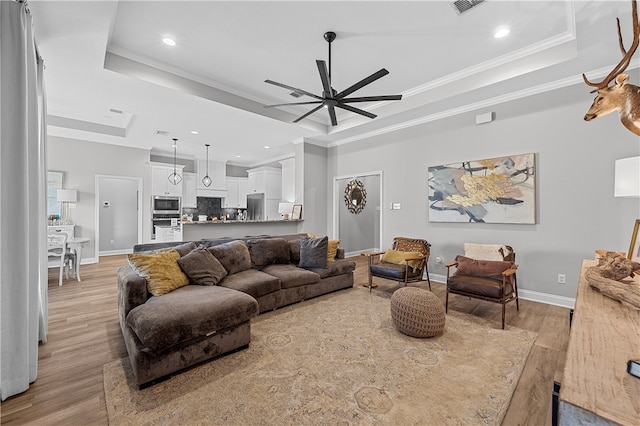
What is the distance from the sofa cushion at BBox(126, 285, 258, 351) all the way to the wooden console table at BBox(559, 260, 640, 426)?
2.12m

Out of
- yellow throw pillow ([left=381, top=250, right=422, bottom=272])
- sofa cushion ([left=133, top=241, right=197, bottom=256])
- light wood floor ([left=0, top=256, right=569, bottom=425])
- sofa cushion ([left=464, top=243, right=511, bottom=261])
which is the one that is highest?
sofa cushion ([left=133, top=241, right=197, bottom=256])

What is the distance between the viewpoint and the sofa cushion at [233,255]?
3.42m

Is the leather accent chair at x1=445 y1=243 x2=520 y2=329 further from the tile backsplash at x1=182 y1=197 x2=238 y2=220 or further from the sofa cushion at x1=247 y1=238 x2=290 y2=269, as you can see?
the tile backsplash at x1=182 y1=197 x2=238 y2=220

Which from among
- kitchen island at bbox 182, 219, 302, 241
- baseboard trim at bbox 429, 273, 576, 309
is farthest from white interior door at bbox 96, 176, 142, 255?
baseboard trim at bbox 429, 273, 576, 309

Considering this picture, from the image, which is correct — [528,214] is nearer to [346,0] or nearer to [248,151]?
[346,0]

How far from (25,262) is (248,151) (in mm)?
5895

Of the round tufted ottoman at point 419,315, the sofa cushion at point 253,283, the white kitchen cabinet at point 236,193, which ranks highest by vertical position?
the white kitchen cabinet at point 236,193

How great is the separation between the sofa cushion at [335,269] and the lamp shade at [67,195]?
5.61 meters

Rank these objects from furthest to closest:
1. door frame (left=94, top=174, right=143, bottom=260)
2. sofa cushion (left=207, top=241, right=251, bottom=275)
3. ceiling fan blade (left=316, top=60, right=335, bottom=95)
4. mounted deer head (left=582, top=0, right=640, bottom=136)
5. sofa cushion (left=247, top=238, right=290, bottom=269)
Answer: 1. door frame (left=94, top=174, right=143, bottom=260)
2. sofa cushion (left=247, top=238, right=290, bottom=269)
3. sofa cushion (left=207, top=241, right=251, bottom=275)
4. ceiling fan blade (left=316, top=60, right=335, bottom=95)
5. mounted deer head (left=582, top=0, right=640, bottom=136)

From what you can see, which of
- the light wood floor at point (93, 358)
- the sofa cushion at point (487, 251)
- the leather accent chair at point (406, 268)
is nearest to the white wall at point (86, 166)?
the light wood floor at point (93, 358)

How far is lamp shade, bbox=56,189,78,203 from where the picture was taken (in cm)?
573

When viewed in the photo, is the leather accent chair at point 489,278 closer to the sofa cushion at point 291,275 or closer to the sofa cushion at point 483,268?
the sofa cushion at point 483,268

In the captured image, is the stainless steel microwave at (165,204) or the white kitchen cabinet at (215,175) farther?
the white kitchen cabinet at (215,175)

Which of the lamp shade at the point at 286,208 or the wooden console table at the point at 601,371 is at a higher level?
the lamp shade at the point at 286,208
